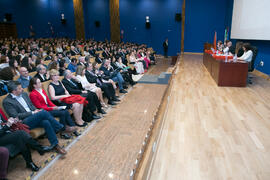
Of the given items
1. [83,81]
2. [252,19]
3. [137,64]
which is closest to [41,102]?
[83,81]

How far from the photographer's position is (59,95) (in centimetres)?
362

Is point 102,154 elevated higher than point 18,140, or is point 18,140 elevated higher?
point 18,140

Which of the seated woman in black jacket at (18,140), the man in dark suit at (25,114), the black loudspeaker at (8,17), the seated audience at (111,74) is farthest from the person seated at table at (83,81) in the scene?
the black loudspeaker at (8,17)

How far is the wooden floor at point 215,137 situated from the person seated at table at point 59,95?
4.90 feet

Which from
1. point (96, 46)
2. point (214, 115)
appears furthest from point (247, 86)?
point (96, 46)

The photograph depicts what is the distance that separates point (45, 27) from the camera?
54.6 feet

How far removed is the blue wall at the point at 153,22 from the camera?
47.8ft

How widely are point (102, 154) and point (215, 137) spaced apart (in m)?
1.74

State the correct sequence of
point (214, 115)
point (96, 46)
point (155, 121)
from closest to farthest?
1. point (155, 121)
2. point (214, 115)
3. point (96, 46)

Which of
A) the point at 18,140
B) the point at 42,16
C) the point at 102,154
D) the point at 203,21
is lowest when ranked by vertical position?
the point at 102,154

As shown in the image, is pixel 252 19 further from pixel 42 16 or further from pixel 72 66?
pixel 42 16

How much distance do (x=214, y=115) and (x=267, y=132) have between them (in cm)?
91

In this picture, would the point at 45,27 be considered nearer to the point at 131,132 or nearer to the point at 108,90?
the point at 108,90

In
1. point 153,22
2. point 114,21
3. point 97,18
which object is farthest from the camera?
point 97,18
